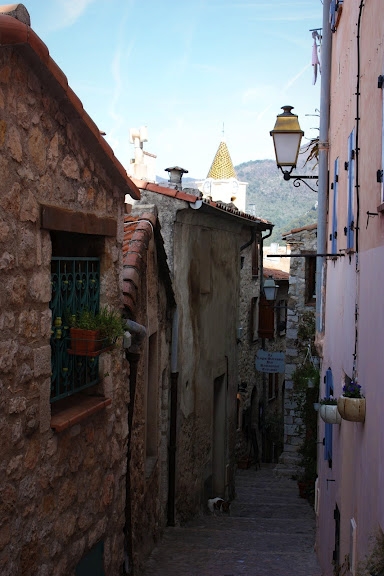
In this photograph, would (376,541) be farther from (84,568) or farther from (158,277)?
(158,277)

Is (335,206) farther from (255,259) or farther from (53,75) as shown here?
(255,259)

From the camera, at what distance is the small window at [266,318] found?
22922 millimetres

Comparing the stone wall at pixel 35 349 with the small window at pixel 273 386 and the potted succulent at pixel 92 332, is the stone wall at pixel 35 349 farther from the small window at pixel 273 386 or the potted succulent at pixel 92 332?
the small window at pixel 273 386

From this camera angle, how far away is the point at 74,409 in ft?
16.3

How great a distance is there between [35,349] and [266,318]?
19.0 meters

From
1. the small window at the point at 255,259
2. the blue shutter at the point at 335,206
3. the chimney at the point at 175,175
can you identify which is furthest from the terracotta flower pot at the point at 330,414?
the small window at the point at 255,259

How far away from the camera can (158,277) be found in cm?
A: 916

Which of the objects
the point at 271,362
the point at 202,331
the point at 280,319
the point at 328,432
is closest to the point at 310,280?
the point at 271,362

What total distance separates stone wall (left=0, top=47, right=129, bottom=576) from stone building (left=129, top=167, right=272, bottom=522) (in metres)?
5.07

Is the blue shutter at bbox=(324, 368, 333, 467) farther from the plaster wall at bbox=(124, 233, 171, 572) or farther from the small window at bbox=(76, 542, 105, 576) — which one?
the small window at bbox=(76, 542, 105, 576)

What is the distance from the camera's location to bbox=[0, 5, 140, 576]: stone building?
3.96 metres

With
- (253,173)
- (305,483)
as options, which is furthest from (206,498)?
(253,173)

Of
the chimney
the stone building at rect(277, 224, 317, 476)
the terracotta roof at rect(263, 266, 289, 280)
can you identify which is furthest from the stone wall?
the terracotta roof at rect(263, 266, 289, 280)

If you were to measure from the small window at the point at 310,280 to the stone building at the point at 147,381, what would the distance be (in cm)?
1081
